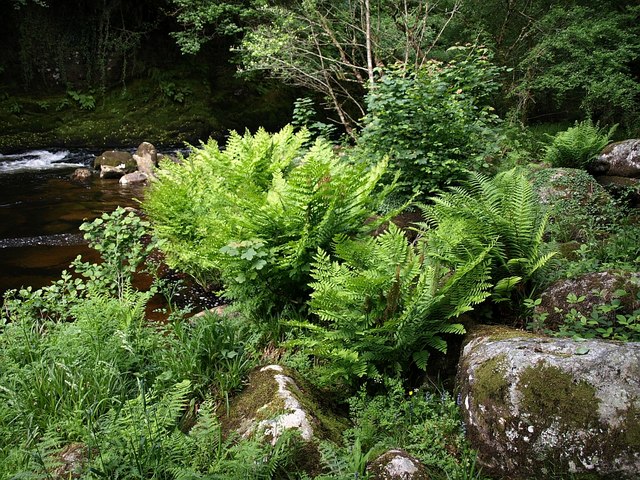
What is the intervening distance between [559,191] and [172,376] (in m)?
4.93

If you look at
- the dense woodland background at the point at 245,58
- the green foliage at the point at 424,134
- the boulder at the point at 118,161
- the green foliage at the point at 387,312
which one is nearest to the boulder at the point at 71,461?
the green foliage at the point at 387,312

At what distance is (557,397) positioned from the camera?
204 centimetres

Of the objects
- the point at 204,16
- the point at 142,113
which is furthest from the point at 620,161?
the point at 142,113

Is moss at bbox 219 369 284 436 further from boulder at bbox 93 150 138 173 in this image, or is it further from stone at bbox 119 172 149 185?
boulder at bbox 93 150 138 173

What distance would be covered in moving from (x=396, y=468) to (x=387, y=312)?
98 cm

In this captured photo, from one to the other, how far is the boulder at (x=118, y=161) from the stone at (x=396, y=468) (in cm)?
1136

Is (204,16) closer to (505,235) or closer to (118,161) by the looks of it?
(118,161)

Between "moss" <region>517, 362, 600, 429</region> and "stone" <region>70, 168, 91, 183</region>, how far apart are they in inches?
447

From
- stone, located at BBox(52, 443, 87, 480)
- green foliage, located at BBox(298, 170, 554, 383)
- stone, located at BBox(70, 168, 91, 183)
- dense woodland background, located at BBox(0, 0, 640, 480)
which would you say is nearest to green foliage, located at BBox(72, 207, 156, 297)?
dense woodland background, located at BBox(0, 0, 640, 480)

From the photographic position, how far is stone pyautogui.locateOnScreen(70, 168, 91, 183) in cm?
1110

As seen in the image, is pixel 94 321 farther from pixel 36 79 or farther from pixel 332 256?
pixel 36 79

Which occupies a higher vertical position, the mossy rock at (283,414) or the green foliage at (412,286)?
the green foliage at (412,286)

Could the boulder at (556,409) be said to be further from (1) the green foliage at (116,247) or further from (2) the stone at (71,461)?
(1) the green foliage at (116,247)

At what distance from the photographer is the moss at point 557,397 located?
197cm
